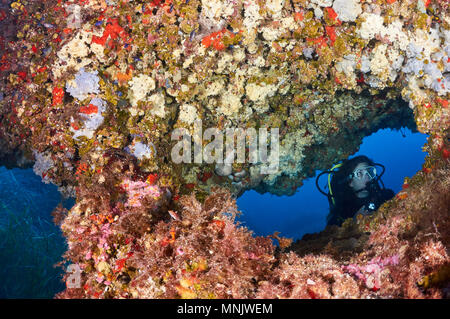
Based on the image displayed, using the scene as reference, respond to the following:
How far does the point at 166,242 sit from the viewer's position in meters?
3.14

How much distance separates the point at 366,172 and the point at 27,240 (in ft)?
38.6

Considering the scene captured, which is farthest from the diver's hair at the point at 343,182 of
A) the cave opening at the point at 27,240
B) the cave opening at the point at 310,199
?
the cave opening at the point at 310,199

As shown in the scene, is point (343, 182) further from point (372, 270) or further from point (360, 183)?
point (372, 270)

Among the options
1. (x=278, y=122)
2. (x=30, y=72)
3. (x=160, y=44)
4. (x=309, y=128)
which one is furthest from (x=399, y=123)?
(x=30, y=72)

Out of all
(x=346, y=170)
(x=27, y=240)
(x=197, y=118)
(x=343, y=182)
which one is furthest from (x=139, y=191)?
(x=27, y=240)

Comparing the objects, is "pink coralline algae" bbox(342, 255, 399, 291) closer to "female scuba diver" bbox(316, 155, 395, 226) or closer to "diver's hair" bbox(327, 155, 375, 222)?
"female scuba diver" bbox(316, 155, 395, 226)

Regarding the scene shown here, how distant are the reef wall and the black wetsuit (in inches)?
110

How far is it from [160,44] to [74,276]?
3990mm

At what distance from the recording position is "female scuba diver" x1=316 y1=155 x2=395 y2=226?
7648mm

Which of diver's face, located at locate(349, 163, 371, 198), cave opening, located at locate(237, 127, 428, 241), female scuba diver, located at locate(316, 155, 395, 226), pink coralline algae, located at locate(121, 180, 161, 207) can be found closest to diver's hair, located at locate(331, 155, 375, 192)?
female scuba diver, located at locate(316, 155, 395, 226)

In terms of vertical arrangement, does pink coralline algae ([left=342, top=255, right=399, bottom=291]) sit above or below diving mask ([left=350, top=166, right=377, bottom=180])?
below

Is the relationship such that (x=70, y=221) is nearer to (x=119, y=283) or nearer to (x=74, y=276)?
(x=74, y=276)

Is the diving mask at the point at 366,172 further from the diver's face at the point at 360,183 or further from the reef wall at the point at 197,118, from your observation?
the reef wall at the point at 197,118

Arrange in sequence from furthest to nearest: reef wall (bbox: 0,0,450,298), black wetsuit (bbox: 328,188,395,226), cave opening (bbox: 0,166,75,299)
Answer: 1. cave opening (bbox: 0,166,75,299)
2. black wetsuit (bbox: 328,188,395,226)
3. reef wall (bbox: 0,0,450,298)
